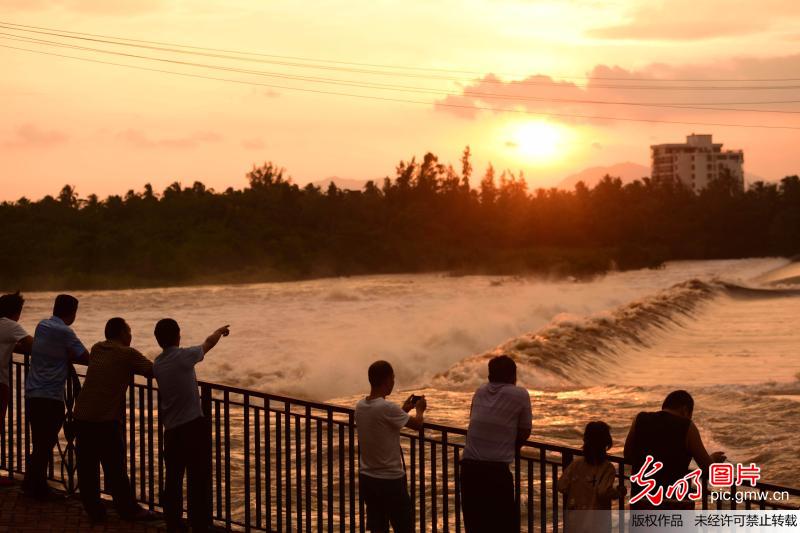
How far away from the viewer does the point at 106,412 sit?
8.10 m

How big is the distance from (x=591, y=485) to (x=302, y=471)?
12.3 meters

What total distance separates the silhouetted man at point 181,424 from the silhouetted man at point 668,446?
2.87m

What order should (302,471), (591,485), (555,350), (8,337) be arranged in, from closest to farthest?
(591,485) < (8,337) < (302,471) < (555,350)

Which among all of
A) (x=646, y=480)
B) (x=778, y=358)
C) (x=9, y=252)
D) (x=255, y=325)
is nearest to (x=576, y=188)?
(x=9, y=252)

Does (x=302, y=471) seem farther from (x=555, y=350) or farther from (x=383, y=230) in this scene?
(x=383, y=230)

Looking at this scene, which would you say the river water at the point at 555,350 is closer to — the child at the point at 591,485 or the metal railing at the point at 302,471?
the metal railing at the point at 302,471

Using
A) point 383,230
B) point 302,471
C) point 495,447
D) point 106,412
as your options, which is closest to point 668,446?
point 495,447

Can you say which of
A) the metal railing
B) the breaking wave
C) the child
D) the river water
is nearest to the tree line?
the river water

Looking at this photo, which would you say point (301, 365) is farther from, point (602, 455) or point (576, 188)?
point (576, 188)

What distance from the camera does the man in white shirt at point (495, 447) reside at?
6.68m

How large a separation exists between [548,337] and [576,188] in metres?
149

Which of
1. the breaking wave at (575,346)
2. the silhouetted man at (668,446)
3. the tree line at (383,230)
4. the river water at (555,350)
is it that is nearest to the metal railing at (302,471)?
the silhouetted man at (668,446)

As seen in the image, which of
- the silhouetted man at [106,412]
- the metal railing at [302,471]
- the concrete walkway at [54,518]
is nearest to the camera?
the metal railing at [302,471]

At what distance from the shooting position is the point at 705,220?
172 metres
